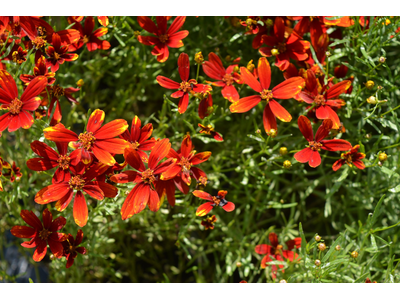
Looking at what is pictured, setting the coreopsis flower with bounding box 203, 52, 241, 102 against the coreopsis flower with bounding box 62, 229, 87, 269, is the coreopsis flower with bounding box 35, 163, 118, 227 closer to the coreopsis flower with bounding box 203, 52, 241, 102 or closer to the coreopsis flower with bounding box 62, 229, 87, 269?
the coreopsis flower with bounding box 62, 229, 87, 269

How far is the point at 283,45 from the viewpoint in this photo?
1217mm

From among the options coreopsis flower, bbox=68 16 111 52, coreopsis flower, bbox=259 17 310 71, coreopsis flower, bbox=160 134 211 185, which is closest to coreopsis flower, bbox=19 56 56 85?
coreopsis flower, bbox=68 16 111 52

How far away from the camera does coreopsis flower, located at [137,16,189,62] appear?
118 centimetres

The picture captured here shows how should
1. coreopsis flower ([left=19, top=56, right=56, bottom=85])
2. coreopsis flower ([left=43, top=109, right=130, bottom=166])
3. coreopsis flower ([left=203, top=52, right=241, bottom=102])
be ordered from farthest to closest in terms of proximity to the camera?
coreopsis flower ([left=203, top=52, right=241, bottom=102]) → coreopsis flower ([left=19, top=56, right=56, bottom=85]) → coreopsis flower ([left=43, top=109, right=130, bottom=166])

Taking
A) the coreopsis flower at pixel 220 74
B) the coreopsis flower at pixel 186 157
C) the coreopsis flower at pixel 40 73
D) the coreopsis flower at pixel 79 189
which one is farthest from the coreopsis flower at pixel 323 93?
the coreopsis flower at pixel 40 73

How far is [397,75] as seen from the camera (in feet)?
4.10

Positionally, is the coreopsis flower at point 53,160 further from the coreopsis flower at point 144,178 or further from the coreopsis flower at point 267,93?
the coreopsis flower at point 267,93

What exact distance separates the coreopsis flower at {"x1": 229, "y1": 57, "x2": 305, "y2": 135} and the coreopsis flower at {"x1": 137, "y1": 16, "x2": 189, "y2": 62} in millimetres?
261

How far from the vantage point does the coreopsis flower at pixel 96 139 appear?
3.07ft

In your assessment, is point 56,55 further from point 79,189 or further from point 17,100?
point 79,189

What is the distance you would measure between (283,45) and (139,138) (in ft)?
1.92

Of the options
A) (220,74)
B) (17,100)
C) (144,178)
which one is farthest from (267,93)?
(17,100)

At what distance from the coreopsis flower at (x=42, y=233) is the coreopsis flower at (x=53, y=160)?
5.7 inches
